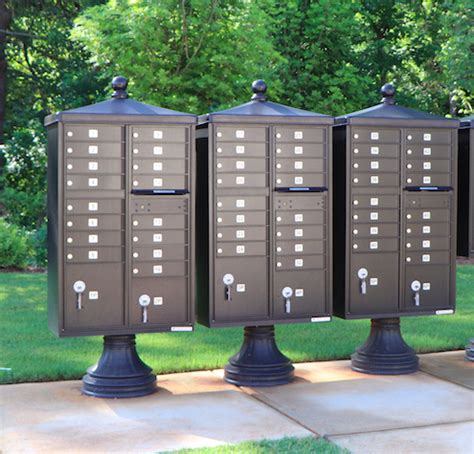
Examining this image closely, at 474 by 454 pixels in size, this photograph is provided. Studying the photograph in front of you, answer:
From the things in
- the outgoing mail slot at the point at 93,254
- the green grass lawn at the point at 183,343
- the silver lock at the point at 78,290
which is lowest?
the green grass lawn at the point at 183,343

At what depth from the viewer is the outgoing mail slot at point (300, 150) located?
640 centimetres

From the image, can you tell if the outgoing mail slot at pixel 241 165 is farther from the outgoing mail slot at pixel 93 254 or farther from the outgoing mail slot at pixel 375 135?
the outgoing mail slot at pixel 93 254

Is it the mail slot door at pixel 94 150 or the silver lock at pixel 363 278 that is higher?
the mail slot door at pixel 94 150

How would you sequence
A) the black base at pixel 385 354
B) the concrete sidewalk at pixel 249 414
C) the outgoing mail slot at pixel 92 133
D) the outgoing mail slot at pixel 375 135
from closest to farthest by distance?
the concrete sidewalk at pixel 249 414
the outgoing mail slot at pixel 92 133
the outgoing mail slot at pixel 375 135
the black base at pixel 385 354

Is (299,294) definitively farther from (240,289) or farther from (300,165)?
(300,165)

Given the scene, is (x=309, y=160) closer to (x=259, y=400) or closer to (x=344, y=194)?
(x=344, y=194)

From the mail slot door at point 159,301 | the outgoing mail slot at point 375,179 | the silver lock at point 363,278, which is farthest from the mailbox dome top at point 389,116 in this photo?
the mail slot door at point 159,301

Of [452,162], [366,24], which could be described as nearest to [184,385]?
[452,162]

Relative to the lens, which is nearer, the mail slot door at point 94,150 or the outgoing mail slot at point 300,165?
the mail slot door at point 94,150

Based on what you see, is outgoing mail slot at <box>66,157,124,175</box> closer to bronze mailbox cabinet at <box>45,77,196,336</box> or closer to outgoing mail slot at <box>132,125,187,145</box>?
bronze mailbox cabinet at <box>45,77,196,336</box>

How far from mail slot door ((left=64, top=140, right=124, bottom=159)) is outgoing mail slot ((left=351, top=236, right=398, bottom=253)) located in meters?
1.95

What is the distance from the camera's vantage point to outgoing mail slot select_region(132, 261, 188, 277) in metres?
6.09

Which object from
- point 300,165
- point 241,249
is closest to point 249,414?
point 241,249

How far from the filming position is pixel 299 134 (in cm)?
643
